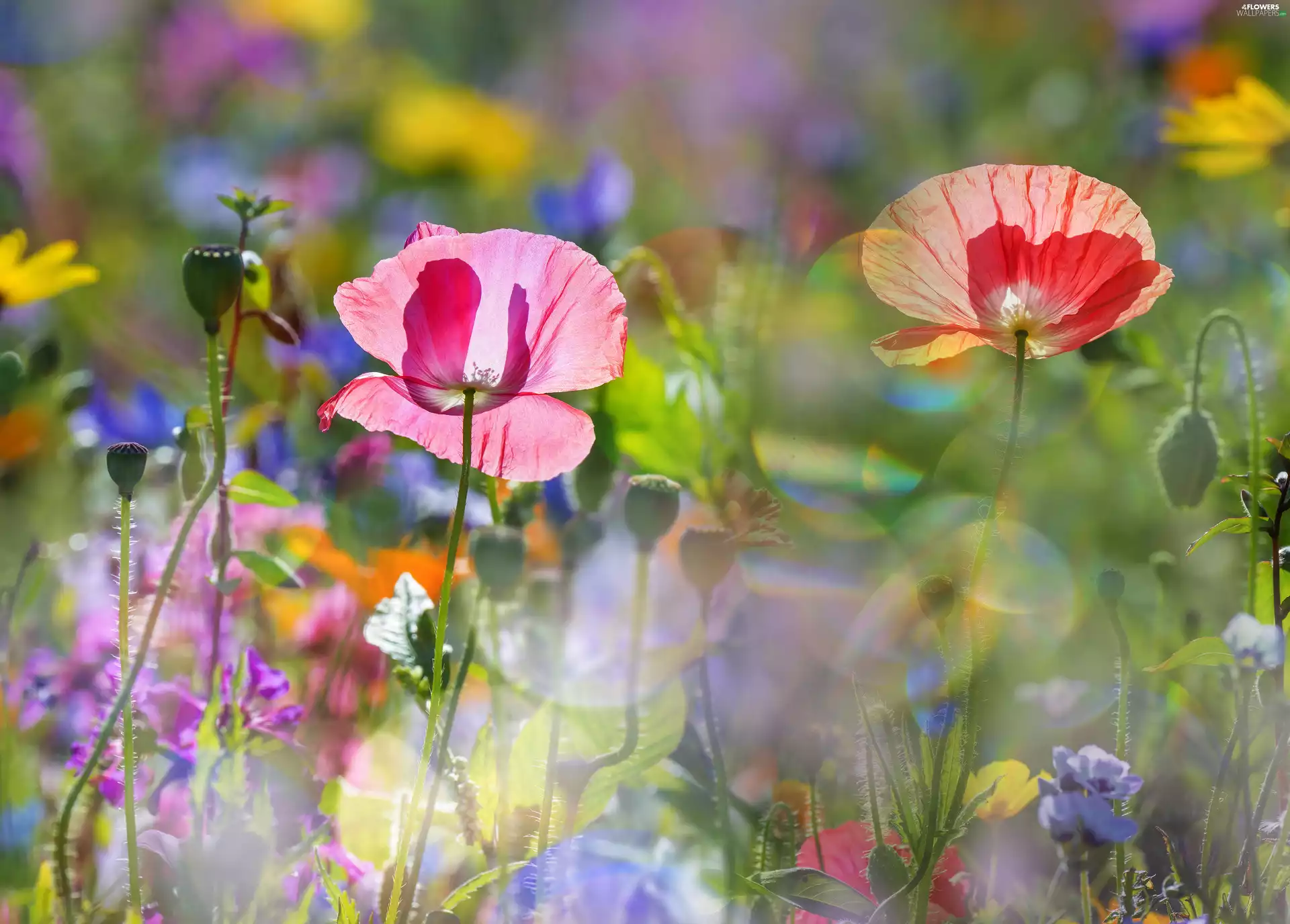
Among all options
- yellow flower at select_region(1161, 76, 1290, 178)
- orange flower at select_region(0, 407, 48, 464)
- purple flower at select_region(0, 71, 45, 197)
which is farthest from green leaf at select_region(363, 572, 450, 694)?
purple flower at select_region(0, 71, 45, 197)

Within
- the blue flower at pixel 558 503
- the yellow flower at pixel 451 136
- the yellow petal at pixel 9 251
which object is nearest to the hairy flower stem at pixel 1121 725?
the blue flower at pixel 558 503

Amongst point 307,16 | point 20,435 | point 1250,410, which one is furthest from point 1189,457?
point 307,16

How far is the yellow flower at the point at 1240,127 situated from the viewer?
0.60 metres

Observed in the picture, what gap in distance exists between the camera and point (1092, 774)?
0.28 metres

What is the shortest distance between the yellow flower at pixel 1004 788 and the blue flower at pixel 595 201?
12.7 inches

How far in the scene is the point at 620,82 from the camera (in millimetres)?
1830

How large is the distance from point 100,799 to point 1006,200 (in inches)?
13.6

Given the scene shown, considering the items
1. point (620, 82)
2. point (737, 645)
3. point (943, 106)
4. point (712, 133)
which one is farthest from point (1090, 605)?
point (620, 82)

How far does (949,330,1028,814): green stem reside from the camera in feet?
0.88

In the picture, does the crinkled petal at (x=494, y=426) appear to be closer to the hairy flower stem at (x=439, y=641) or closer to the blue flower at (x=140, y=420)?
the hairy flower stem at (x=439, y=641)

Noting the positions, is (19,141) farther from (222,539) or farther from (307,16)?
(222,539)

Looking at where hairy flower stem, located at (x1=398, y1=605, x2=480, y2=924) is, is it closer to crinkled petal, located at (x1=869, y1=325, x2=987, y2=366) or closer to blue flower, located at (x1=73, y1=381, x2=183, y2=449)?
crinkled petal, located at (x1=869, y1=325, x2=987, y2=366)

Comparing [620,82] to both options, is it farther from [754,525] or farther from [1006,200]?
[1006,200]

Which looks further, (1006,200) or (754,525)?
(754,525)
